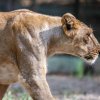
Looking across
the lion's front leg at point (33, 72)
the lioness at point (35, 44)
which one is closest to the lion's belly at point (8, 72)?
the lioness at point (35, 44)

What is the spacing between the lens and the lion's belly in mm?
5938

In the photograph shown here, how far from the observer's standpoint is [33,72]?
5809mm

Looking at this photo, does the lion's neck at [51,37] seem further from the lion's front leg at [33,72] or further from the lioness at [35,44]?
the lion's front leg at [33,72]

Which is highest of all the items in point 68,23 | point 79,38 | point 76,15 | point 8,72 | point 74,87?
point 68,23

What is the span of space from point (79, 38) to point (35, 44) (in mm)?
526

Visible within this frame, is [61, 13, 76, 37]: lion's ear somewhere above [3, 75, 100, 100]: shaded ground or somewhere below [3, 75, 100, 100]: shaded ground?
above

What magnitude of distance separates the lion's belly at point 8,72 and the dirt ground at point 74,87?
3375mm

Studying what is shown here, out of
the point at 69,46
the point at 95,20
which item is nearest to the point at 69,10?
the point at 95,20

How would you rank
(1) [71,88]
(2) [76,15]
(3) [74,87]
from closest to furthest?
(1) [71,88], (3) [74,87], (2) [76,15]

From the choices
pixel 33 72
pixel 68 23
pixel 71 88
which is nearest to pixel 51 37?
pixel 68 23

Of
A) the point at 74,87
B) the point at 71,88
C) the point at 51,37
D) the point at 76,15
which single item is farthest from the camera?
the point at 76,15

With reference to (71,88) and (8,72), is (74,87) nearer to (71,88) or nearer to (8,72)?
(71,88)

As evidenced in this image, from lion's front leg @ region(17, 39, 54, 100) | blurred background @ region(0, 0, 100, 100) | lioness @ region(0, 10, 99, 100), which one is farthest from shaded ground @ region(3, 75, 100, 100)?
lion's front leg @ region(17, 39, 54, 100)

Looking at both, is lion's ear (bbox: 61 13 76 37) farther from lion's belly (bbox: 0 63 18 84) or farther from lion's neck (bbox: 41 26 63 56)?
lion's belly (bbox: 0 63 18 84)
